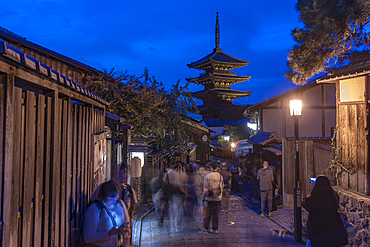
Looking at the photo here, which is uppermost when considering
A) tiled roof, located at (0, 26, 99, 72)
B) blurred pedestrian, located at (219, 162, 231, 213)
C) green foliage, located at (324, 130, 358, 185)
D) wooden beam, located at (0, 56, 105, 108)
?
tiled roof, located at (0, 26, 99, 72)

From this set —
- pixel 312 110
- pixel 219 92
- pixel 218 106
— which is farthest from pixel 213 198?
pixel 218 106

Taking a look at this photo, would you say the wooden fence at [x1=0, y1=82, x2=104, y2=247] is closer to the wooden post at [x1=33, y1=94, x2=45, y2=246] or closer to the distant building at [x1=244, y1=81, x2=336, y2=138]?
the wooden post at [x1=33, y1=94, x2=45, y2=246]

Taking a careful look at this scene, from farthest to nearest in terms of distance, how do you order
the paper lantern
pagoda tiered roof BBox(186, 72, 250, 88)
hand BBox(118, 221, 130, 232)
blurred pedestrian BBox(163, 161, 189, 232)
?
1. pagoda tiered roof BBox(186, 72, 250, 88)
2. the paper lantern
3. blurred pedestrian BBox(163, 161, 189, 232)
4. hand BBox(118, 221, 130, 232)

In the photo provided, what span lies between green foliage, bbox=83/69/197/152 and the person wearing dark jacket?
7888 mm

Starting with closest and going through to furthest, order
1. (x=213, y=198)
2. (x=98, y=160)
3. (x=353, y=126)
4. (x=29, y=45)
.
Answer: (x=98, y=160)
(x=353, y=126)
(x=213, y=198)
(x=29, y=45)

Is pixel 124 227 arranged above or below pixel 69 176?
below

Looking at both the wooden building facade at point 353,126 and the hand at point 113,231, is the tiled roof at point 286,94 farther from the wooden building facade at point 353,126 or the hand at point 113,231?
the hand at point 113,231

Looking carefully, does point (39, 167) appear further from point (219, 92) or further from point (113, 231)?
point (219, 92)

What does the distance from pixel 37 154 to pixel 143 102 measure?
8665mm

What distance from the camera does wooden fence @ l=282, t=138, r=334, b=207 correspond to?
8594 millimetres

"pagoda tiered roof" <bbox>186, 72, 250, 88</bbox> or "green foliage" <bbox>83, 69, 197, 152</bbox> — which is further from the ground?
"pagoda tiered roof" <bbox>186, 72, 250, 88</bbox>

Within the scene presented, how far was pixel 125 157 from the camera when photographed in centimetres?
746

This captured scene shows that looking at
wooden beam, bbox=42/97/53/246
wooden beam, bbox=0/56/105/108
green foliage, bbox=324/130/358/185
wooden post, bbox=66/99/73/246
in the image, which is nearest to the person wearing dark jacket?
green foliage, bbox=324/130/358/185

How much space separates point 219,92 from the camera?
3894cm
